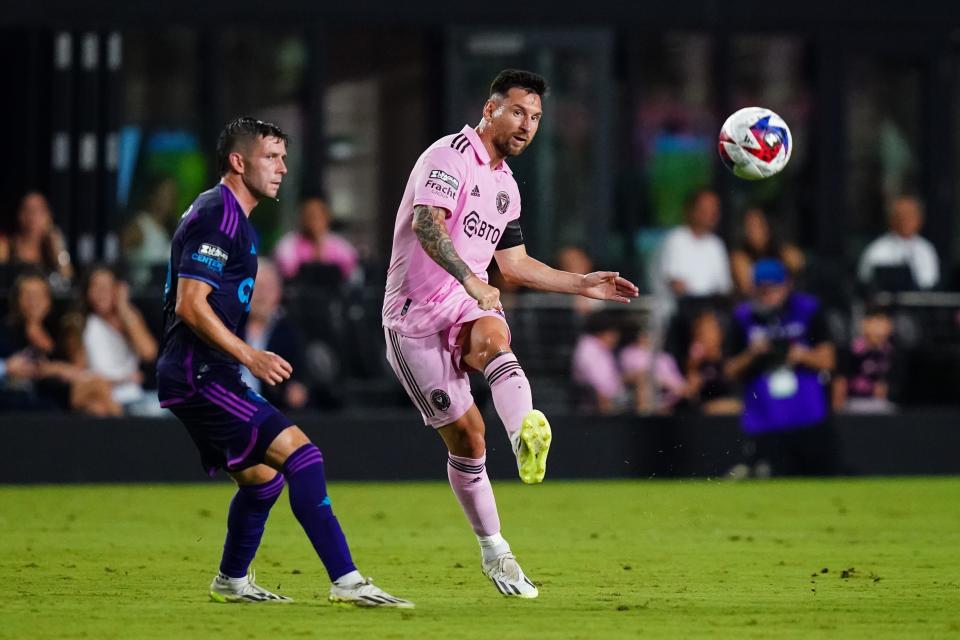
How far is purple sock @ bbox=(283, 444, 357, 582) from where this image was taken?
7.55m

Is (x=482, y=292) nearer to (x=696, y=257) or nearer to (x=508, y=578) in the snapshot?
(x=508, y=578)

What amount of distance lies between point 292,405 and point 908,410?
5142 millimetres

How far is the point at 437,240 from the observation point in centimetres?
796

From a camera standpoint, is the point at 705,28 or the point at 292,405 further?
the point at 705,28

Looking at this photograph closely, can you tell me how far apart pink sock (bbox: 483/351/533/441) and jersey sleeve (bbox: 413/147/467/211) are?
709 mm

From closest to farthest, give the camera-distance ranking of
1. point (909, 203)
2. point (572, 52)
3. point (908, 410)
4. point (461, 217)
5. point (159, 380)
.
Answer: point (159, 380) < point (461, 217) < point (908, 410) < point (909, 203) < point (572, 52)

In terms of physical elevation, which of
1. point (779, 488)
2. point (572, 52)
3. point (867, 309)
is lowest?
point (779, 488)

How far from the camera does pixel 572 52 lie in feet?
60.3

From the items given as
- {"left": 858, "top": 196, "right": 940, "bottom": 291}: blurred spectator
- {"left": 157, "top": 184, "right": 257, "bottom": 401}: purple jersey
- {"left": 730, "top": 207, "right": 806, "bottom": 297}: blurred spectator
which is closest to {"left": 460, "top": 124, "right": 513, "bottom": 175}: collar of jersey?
{"left": 157, "top": 184, "right": 257, "bottom": 401}: purple jersey

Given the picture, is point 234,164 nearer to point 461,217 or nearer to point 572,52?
point 461,217

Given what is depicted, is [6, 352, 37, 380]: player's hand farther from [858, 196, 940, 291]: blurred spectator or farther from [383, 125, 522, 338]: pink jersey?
[858, 196, 940, 291]: blurred spectator

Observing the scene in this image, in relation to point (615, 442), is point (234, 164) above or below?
above

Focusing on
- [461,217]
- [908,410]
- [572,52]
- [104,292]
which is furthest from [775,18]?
[461,217]

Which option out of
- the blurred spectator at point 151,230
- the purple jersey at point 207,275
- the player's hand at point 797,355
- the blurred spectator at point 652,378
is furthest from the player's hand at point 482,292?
the blurred spectator at point 151,230
